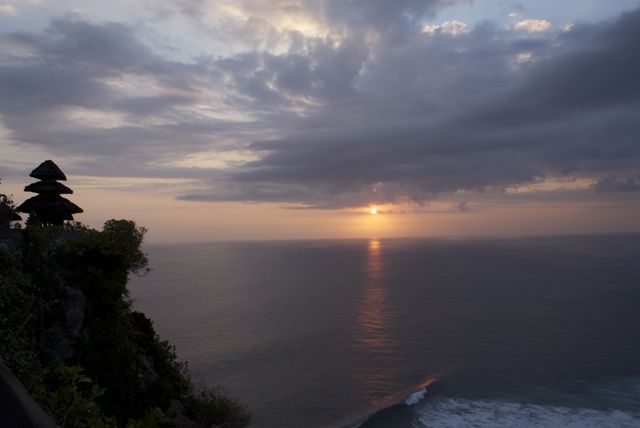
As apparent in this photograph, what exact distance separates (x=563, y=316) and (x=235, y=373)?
7707cm

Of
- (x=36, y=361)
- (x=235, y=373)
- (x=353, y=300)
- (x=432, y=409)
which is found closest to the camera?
(x=36, y=361)

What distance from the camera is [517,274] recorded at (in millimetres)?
177250

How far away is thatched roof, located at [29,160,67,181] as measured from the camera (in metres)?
28.2

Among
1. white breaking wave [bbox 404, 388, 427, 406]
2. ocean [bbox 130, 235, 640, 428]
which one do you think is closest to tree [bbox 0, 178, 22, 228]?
ocean [bbox 130, 235, 640, 428]

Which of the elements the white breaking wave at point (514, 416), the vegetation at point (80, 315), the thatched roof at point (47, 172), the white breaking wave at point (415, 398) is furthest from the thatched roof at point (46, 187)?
the white breaking wave at point (415, 398)

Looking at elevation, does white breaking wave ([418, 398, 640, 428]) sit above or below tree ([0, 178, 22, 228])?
below

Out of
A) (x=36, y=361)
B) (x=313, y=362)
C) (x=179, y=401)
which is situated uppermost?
(x=36, y=361)

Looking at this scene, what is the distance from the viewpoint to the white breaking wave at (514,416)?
41.6 m

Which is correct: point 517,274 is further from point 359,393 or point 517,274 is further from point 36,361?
point 36,361

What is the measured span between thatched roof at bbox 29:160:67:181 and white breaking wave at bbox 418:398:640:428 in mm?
39736

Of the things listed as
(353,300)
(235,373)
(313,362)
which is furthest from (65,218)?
(353,300)

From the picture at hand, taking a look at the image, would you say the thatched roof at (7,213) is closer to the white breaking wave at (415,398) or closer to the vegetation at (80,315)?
the vegetation at (80,315)

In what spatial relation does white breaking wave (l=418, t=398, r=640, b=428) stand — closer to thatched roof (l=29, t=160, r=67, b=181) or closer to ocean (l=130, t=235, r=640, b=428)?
ocean (l=130, t=235, r=640, b=428)

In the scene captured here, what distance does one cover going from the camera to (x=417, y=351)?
72.1 metres
